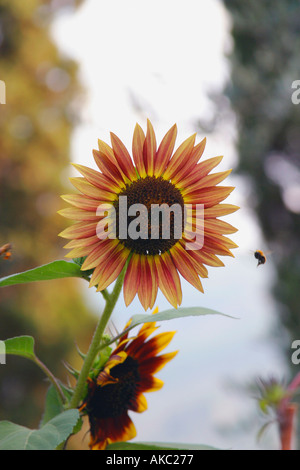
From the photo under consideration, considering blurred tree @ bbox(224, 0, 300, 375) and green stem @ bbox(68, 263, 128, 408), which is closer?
green stem @ bbox(68, 263, 128, 408)

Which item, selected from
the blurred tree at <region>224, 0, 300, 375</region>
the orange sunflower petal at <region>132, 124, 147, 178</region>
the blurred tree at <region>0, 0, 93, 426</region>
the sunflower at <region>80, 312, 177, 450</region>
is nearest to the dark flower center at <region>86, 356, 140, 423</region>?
the sunflower at <region>80, 312, 177, 450</region>

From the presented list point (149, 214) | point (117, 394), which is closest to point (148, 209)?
point (149, 214)

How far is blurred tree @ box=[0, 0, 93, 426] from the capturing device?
2.65 metres

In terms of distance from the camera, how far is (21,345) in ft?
0.78

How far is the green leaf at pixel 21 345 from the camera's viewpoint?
0.23 metres

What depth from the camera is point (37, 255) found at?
8.90 feet

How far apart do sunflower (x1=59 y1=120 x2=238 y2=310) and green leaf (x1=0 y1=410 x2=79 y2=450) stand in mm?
54

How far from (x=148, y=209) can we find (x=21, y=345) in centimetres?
9

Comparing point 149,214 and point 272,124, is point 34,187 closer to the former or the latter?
point 272,124

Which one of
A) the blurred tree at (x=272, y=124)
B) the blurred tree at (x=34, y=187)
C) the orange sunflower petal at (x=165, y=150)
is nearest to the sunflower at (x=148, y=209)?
the orange sunflower petal at (x=165, y=150)

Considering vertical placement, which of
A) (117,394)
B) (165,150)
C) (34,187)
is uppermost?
(34,187)

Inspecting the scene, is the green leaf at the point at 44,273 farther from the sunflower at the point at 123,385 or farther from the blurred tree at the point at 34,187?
the blurred tree at the point at 34,187

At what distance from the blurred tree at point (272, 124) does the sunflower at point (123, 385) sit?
8.02ft

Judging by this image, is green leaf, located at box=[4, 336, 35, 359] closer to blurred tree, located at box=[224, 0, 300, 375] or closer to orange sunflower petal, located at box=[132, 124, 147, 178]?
orange sunflower petal, located at box=[132, 124, 147, 178]
